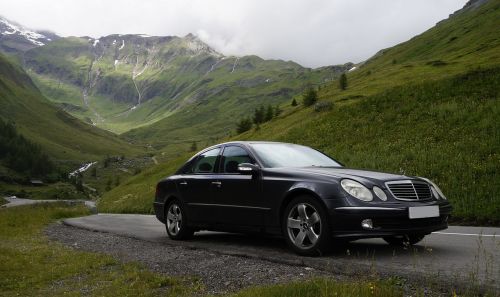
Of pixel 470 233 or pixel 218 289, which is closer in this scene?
pixel 218 289

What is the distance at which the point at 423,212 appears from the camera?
7.75m

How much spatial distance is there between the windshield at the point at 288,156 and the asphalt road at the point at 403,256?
1575mm

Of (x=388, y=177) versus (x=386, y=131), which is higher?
(x=386, y=131)

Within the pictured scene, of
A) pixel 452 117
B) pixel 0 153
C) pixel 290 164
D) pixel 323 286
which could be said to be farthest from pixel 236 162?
pixel 0 153

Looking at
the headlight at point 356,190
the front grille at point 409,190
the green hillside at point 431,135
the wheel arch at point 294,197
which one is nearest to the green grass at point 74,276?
the wheel arch at point 294,197

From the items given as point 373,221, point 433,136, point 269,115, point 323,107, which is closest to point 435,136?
point 433,136

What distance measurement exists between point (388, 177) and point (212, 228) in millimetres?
3924

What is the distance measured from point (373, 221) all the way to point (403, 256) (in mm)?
961

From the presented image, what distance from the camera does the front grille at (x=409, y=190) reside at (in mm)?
7762

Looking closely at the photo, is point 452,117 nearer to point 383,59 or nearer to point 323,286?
point 323,286

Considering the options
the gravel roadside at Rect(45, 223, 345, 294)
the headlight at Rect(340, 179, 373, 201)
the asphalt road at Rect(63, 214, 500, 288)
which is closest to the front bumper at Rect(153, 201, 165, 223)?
the asphalt road at Rect(63, 214, 500, 288)

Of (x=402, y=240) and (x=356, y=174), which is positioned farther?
(x=402, y=240)

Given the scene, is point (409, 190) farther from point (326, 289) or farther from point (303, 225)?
point (326, 289)

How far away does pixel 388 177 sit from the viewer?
7977mm
